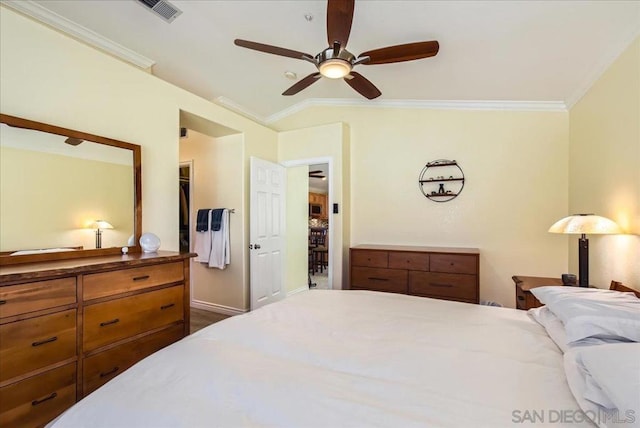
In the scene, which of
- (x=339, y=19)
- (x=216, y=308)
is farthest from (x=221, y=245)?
(x=339, y=19)

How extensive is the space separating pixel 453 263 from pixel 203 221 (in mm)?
3038

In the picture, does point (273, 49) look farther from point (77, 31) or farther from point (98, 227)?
point (98, 227)

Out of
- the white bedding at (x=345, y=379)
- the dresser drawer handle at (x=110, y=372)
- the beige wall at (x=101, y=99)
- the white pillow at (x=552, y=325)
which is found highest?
the beige wall at (x=101, y=99)

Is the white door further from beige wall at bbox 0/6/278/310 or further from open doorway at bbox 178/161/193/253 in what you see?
open doorway at bbox 178/161/193/253

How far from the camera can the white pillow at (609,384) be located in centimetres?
72

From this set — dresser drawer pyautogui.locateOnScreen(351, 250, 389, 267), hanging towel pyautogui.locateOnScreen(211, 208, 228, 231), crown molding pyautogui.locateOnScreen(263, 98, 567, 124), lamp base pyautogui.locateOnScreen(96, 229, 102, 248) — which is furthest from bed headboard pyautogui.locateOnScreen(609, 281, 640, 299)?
hanging towel pyautogui.locateOnScreen(211, 208, 228, 231)

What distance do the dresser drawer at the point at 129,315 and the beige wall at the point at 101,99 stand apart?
2.38ft

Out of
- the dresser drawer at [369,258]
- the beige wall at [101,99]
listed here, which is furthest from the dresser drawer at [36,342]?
the dresser drawer at [369,258]

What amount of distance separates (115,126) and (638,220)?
12.3 feet

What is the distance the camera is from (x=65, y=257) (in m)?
2.03

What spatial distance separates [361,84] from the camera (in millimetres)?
2445

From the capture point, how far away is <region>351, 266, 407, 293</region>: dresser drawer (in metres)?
3.32

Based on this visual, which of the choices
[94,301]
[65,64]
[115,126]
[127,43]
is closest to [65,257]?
[94,301]

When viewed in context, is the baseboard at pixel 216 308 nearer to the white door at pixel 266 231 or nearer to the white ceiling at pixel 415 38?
the white door at pixel 266 231
